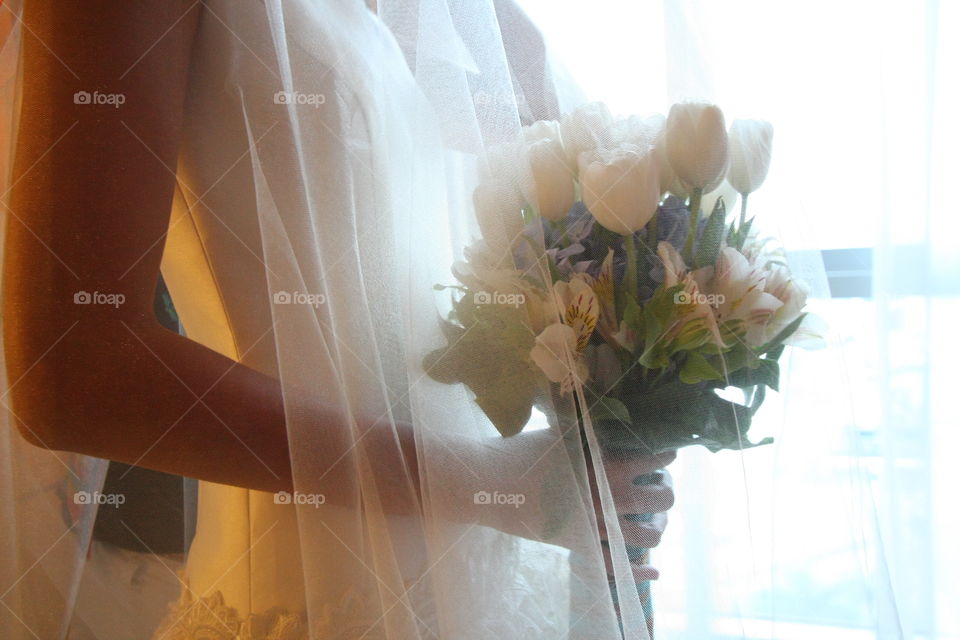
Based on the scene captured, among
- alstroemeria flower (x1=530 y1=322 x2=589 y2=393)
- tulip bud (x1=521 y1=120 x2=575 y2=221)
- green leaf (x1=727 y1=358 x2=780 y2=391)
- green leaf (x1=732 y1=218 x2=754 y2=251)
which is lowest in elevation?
green leaf (x1=727 y1=358 x2=780 y2=391)

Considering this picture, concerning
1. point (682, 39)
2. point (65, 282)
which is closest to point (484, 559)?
point (65, 282)

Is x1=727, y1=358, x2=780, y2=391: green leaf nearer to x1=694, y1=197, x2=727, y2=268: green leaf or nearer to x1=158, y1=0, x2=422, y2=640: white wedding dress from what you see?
x1=694, y1=197, x2=727, y2=268: green leaf

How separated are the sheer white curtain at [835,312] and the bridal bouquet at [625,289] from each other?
0.23 feet

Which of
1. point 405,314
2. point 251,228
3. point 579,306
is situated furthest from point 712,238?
point 251,228

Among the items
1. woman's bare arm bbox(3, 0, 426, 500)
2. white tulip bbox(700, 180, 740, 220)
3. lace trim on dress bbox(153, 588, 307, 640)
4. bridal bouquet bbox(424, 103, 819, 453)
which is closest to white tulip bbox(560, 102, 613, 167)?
bridal bouquet bbox(424, 103, 819, 453)

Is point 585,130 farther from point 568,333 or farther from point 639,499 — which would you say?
point 639,499

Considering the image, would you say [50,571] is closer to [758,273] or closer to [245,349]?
[245,349]

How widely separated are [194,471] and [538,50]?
474 mm

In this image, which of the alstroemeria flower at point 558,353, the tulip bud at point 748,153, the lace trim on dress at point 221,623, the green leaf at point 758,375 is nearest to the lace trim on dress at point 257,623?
the lace trim on dress at point 221,623

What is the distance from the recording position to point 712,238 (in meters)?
0.59

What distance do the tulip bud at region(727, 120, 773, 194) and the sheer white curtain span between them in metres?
0.05

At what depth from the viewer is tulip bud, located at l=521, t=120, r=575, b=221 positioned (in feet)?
1.90

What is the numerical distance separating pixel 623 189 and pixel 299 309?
11.1 inches

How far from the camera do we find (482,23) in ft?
2.06
